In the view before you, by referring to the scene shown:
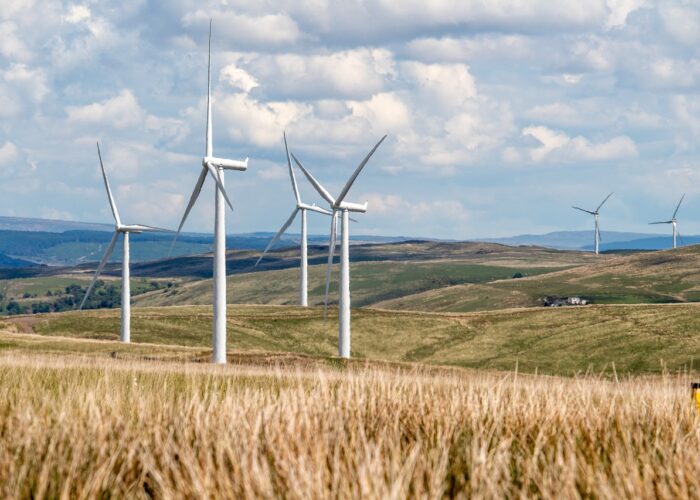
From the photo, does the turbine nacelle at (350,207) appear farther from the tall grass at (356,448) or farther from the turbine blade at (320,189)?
the tall grass at (356,448)

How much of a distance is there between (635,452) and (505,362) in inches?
3535

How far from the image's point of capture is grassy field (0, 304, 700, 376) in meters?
102

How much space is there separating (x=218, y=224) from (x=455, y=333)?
170 ft

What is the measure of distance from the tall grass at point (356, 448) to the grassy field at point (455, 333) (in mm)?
78981

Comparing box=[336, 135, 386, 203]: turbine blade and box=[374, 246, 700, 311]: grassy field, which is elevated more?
box=[336, 135, 386, 203]: turbine blade

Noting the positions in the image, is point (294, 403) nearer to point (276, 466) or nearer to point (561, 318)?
point (276, 466)

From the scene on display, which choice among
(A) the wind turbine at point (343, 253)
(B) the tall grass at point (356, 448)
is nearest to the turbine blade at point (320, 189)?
(A) the wind turbine at point (343, 253)

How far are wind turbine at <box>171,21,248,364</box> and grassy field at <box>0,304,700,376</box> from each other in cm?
2290

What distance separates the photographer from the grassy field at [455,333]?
102375 mm

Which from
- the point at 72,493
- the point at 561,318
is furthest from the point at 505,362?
the point at 72,493

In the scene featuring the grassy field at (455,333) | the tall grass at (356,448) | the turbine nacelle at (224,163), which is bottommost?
the grassy field at (455,333)

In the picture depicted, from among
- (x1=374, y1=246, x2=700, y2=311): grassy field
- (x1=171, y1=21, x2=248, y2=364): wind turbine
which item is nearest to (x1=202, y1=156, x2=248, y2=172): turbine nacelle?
(x1=171, y1=21, x2=248, y2=364): wind turbine

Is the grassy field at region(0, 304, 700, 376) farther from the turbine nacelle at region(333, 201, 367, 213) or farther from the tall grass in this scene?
the tall grass

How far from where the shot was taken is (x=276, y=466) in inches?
512
